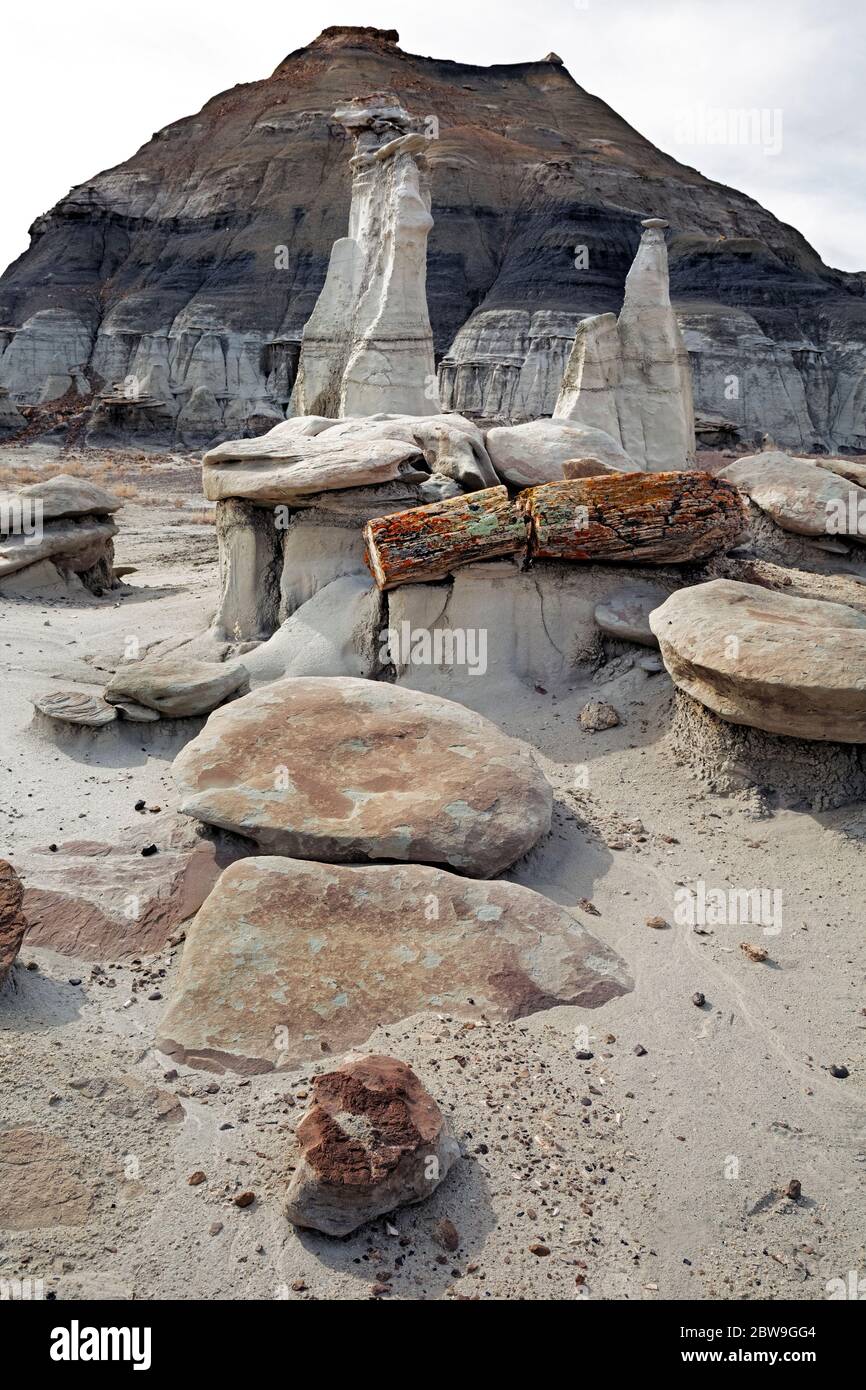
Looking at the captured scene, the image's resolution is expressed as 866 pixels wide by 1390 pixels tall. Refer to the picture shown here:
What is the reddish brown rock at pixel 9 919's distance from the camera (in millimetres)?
2869

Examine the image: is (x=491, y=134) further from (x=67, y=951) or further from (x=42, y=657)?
(x=67, y=951)

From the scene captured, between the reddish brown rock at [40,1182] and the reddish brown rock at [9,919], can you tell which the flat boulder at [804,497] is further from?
the reddish brown rock at [40,1182]

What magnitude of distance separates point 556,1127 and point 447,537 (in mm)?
3483

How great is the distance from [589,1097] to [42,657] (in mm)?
5130

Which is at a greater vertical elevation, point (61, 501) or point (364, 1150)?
point (61, 501)

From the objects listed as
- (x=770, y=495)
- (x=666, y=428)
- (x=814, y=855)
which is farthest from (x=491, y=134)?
(x=814, y=855)

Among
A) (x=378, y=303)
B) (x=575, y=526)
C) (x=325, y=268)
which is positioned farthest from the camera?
(x=325, y=268)

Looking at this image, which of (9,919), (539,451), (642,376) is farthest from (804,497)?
(9,919)

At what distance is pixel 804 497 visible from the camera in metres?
6.95

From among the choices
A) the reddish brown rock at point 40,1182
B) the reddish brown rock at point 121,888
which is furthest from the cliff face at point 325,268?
the reddish brown rock at point 40,1182

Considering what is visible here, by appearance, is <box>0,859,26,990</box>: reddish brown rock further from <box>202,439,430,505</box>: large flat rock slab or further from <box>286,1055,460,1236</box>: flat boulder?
<box>202,439,430,505</box>: large flat rock slab

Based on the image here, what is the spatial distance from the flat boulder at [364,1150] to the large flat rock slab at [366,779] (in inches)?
49.5

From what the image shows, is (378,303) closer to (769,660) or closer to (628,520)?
(628,520)

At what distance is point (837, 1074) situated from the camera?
283 centimetres
